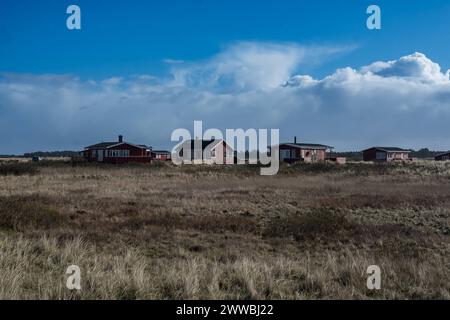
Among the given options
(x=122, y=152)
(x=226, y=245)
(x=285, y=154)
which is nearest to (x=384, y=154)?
(x=285, y=154)

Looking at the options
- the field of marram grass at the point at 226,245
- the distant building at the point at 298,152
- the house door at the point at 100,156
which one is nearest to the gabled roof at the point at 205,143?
the distant building at the point at 298,152

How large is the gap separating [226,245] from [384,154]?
7750 cm

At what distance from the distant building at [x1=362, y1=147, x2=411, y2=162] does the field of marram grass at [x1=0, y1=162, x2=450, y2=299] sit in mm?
59105

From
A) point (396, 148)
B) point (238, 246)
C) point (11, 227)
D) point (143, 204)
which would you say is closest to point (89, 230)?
point (11, 227)

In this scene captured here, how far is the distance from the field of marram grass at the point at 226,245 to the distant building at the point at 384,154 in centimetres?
5911

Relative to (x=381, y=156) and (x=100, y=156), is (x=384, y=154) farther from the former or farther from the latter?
(x=100, y=156)

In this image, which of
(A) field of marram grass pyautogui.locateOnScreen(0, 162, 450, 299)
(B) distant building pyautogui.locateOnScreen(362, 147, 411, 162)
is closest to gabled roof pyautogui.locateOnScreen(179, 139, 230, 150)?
(B) distant building pyautogui.locateOnScreen(362, 147, 411, 162)

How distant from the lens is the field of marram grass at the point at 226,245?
6.46m

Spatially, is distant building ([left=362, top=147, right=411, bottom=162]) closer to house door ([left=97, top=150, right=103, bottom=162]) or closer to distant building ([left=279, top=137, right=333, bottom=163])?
distant building ([left=279, top=137, right=333, bottom=163])

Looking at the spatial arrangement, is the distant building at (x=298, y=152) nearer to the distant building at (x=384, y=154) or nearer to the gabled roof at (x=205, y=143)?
the gabled roof at (x=205, y=143)

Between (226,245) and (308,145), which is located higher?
(308,145)

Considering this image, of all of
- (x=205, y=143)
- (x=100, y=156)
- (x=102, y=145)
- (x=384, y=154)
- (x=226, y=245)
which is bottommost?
(x=226, y=245)

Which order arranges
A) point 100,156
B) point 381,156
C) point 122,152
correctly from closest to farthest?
point 122,152 → point 100,156 → point 381,156

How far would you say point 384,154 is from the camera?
275 ft
